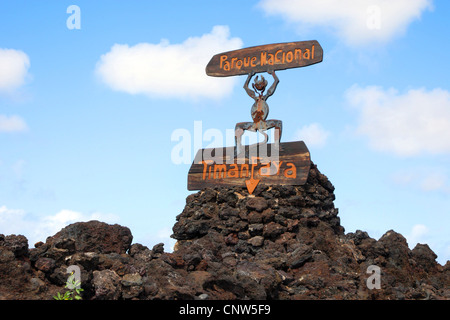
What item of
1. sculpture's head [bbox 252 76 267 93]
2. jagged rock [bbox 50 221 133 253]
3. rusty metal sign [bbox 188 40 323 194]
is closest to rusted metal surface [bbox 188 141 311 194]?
rusty metal sign [bbox 188 40 323 194]

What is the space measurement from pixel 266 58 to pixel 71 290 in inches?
357

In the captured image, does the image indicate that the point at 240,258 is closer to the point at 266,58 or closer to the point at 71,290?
the point at 71,290

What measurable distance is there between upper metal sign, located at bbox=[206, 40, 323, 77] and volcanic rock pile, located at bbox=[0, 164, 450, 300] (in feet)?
9.63

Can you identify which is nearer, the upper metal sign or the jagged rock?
the jagged rock

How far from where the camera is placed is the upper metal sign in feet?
51.7

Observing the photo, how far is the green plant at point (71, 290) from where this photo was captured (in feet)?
29.7

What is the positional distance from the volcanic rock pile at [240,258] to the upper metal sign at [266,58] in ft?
9.63

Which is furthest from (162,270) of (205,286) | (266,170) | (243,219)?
(266,170)

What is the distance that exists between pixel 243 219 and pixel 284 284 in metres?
3.24

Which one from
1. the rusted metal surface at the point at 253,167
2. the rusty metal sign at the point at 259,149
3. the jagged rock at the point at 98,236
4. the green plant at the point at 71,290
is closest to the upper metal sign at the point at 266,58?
the rusty metal sign at the point at 259,149

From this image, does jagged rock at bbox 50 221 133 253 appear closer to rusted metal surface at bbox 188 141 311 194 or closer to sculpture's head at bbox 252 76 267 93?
rusted metal surface at bbox 188 141 311 194

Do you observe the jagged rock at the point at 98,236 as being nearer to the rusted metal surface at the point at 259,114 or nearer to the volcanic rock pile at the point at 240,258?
the volcanic rock pile at the point at 240,258

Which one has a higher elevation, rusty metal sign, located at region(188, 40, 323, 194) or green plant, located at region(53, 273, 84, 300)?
rusty metal sign, located at region(188, 40, 323, 194)
